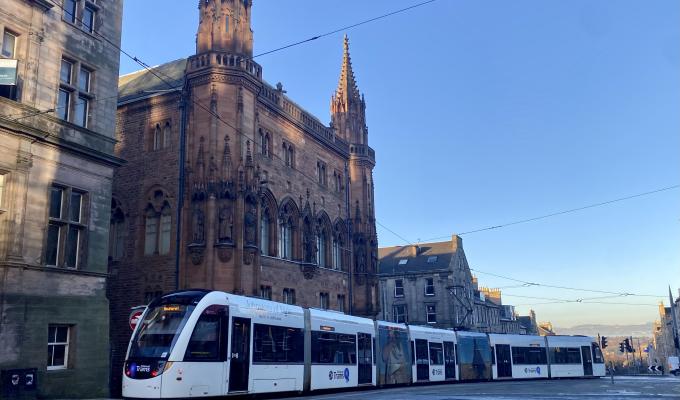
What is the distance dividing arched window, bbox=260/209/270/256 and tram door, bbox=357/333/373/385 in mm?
7902

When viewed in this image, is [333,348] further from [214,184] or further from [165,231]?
[165,231]

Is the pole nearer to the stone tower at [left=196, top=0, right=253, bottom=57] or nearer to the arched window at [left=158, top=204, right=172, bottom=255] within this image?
the arched window at [left=158, top=204, right=172, bottom=255]

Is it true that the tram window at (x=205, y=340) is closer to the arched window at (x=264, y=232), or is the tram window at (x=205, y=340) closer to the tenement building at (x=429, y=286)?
the arched window at (x=264, y=232)

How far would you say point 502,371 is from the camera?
126 feet

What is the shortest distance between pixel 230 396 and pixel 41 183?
29.7ft

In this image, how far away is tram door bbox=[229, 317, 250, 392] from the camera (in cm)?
1827

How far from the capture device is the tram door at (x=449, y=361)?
3412cm

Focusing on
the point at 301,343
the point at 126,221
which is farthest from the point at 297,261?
the point at 301,343

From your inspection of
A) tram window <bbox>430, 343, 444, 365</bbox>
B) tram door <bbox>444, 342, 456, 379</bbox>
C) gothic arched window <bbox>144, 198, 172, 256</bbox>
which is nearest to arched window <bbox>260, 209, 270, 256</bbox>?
gothic arched window <bbox>144, 198, 172, 256</bbox>

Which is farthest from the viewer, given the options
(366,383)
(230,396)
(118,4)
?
(366,383)

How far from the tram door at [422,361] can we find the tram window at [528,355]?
31.4 feet

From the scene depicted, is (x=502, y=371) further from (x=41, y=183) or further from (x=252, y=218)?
(x=41, y=183)

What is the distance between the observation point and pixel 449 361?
1355 inches

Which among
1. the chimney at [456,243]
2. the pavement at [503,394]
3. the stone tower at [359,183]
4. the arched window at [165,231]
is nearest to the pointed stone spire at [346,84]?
the stone tower at [359,183]
